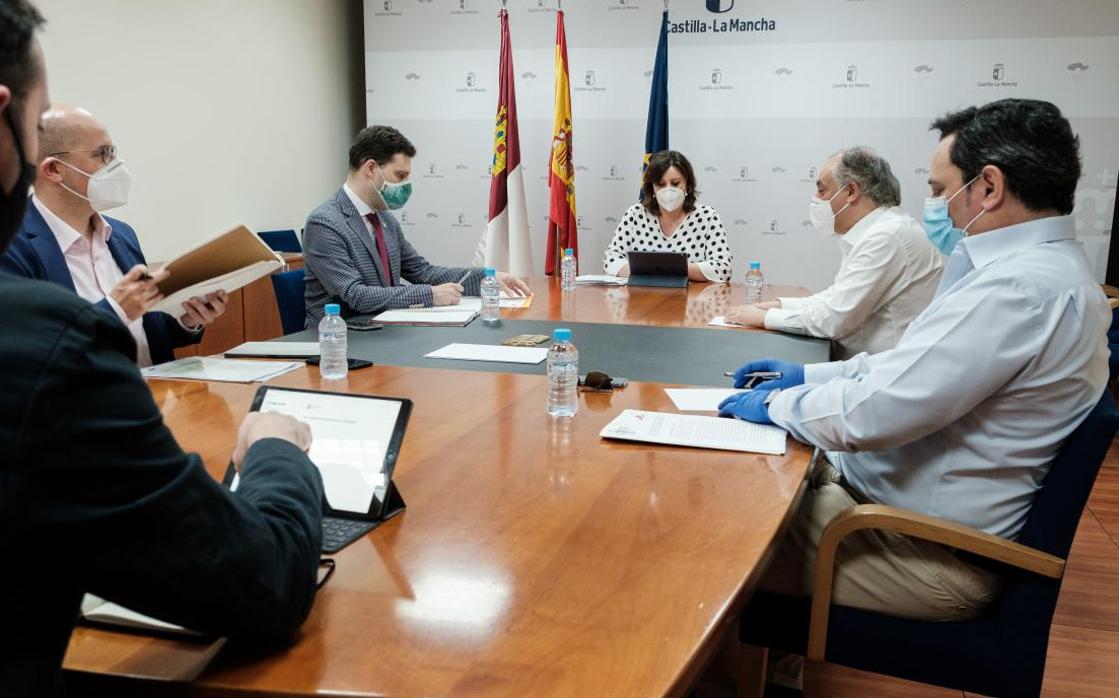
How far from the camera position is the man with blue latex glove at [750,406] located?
1754 millimetres

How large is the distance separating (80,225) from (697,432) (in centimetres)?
181

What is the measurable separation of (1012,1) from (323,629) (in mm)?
5437

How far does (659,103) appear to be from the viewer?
5.37 meters

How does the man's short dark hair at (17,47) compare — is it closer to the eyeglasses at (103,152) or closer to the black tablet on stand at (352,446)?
the black tablet on stand at (352,446)

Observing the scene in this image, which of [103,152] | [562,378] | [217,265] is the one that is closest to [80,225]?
[103,152]

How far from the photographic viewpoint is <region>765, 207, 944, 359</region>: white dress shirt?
2.90 meters

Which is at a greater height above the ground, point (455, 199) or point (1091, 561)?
point (455, 199)

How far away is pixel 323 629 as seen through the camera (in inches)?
36.5

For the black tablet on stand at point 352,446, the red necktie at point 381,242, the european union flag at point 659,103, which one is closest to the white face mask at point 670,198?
the european union flag at point 659,103

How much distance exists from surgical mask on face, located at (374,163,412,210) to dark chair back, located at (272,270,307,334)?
455 millimetres

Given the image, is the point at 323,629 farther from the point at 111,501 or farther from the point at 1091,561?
the point at 1091,561

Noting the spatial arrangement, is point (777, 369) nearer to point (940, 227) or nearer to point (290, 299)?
point (940, 227)

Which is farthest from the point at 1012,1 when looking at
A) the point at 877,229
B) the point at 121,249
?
the point at 121,249

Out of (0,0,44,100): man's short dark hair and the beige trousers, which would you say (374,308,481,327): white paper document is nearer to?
the beige trousers
